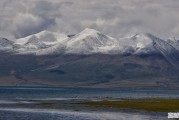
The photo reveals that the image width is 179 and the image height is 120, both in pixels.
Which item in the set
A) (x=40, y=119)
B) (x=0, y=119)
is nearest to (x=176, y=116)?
(x=40, y=119)

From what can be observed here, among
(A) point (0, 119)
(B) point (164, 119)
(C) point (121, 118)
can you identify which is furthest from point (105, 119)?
(A) point (0, 119)

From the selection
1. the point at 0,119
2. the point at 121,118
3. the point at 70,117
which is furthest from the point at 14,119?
the point at 121,118

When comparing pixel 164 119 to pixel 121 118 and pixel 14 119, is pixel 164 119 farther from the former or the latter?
pixel 14 119

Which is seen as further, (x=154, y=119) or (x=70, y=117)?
(x=70, y=117)

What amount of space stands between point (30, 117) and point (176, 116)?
2518 cm

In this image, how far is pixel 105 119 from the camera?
9100cm

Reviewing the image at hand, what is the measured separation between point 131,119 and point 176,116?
24.7 ft

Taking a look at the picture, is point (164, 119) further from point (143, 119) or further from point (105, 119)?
point (105, 119)

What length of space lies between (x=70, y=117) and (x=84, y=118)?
3709 millimetres

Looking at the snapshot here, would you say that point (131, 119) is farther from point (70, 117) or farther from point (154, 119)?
point (70, 117)

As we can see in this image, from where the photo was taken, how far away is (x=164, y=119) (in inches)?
3494

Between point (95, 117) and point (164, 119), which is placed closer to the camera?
point (164, 119)

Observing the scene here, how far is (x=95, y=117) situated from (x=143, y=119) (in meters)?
9.25

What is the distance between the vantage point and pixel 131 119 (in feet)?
299
